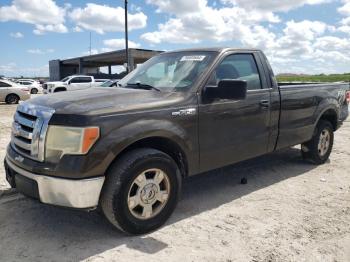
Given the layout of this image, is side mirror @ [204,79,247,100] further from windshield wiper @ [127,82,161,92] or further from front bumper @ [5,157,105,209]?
front bumper @ [5,157,105,209]

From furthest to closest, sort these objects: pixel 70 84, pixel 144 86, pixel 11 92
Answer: pixel 70 84
pixel 11 92
pixel 144 86

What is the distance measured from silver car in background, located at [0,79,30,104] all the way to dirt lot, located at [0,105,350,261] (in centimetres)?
1851

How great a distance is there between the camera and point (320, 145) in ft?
21.7

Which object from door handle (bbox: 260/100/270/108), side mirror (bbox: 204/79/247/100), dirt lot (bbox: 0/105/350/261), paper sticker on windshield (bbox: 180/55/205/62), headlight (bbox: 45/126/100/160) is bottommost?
dirt lot (bbox: 0/105/350/261)

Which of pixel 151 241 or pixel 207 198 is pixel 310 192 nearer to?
pixel 207 198

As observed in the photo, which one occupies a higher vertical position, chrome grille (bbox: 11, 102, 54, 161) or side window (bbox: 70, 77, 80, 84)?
side window (bbox: 70, 77, 80, 84)

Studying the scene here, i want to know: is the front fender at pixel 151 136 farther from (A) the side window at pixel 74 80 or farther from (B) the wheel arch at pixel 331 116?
(A) the side window at pixel 74 80

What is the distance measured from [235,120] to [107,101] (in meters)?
1.62

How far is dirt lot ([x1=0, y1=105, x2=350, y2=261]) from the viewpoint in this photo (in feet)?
11.4

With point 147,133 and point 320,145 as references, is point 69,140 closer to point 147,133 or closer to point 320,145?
point 147,133

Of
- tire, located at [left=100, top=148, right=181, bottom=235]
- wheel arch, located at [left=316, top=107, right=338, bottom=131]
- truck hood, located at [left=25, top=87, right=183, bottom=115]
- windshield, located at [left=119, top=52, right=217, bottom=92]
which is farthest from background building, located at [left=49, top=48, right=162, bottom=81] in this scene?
tire, located at [left=100, top=148, right=181, bottom=235]

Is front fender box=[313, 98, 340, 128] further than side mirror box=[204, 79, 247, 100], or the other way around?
front fender box=[313, 98, 340, 128]

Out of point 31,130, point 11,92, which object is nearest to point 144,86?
point 31,130

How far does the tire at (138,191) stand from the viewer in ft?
11.8
